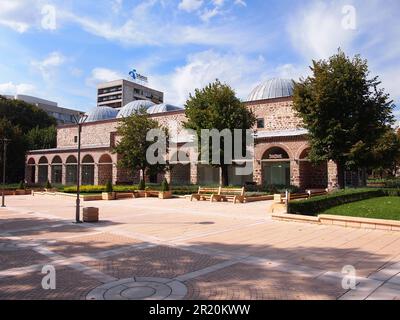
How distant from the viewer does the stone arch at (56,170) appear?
164ft

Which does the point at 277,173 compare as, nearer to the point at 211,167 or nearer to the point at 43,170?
the point at 211,167

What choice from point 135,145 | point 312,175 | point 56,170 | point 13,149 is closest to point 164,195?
point 135,145

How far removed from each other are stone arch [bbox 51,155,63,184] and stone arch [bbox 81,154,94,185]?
492 cm

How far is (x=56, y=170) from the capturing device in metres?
50.7

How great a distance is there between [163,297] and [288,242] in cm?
470

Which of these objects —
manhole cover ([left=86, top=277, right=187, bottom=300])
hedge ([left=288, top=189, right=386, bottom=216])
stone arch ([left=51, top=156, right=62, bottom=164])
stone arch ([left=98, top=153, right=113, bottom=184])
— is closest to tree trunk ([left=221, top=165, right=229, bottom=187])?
hedge ([left=288, top=189, right=386, bottom=216])

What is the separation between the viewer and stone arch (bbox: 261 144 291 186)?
1236 inches

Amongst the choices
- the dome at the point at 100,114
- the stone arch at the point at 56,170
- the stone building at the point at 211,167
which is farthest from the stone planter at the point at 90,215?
the dome at the point at 100,114

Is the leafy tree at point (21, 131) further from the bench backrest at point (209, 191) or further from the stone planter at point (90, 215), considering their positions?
the stone planter at point (90, 215)

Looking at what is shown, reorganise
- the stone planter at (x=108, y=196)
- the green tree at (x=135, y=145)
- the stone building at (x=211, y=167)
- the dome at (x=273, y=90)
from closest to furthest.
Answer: the stone planter at (x=108, y=196) → the green tree at (x=135, y=145) → the stone building at (x=211, y=167) → the dome at (x=273, y=90)

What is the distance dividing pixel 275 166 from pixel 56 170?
3308 cm

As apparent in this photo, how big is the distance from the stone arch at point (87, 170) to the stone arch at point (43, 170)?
818cm

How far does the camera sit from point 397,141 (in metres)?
33.9
